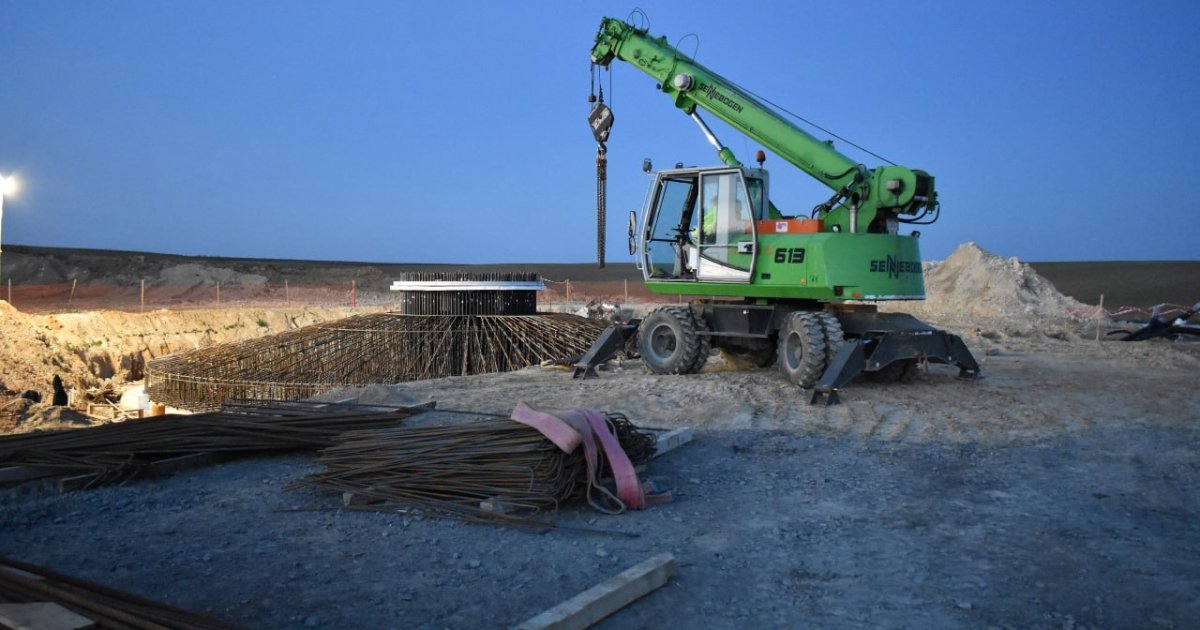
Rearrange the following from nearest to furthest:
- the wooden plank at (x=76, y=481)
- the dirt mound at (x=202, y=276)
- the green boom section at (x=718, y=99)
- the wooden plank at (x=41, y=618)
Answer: the wooden plank at (x=41, y=618) → the wooden plank at (x=76, y=481) → the green boom section at (x=718, y=99) → the dirt mound at (x=202, y=276)

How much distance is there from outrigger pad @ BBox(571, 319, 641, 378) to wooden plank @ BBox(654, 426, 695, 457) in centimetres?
429

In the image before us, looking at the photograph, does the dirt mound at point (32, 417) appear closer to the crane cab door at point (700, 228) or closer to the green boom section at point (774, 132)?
the crane cab door at point (700, 228)

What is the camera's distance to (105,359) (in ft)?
75.5

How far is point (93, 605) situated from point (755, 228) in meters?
8.65

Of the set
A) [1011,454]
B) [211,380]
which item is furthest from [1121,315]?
[211,380]

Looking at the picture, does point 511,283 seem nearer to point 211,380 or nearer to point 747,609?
point 211,380

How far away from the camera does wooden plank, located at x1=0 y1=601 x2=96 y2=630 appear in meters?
3.26

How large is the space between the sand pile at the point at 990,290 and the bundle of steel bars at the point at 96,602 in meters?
25.6

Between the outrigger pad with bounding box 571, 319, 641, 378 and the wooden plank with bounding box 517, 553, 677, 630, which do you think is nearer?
the wooden plank with bounding box 517, 553, 677, 630

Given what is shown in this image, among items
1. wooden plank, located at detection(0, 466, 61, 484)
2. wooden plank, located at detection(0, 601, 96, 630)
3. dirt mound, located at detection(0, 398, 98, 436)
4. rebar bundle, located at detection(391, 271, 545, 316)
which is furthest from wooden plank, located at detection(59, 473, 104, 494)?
rebar bundle, located at detection(391, 271, 545, 316)

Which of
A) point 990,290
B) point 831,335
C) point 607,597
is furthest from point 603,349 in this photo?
point 990,290

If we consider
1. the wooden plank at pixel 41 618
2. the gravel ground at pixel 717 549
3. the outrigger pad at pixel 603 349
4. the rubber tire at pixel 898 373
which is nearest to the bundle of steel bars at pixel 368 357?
the outrigger pad at pixel 603 349

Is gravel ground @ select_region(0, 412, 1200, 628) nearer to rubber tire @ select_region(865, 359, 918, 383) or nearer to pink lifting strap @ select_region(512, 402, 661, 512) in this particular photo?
pink lifting strap @ select_region(512, 402, 661, 512)

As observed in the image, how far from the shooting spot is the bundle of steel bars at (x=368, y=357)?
52.3ft
